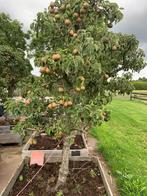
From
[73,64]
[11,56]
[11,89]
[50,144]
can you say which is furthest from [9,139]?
[73,64]

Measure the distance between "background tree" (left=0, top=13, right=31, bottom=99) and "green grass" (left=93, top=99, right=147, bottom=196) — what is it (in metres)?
3.21

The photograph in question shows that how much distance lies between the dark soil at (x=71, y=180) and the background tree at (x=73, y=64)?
0.82 feet

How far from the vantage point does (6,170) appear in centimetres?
657

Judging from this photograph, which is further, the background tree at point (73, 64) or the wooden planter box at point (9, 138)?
the wooden planter box at point (9, 138)

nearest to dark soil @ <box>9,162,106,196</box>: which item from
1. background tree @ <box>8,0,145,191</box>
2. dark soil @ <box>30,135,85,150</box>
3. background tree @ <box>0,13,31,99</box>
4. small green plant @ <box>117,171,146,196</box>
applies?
background tree @ <box>8,0,145,191</box>

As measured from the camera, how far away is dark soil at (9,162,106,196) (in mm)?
4773

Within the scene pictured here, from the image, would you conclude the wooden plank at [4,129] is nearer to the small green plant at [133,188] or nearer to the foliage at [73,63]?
the foliage at [73,63]

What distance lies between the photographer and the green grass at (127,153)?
518cm

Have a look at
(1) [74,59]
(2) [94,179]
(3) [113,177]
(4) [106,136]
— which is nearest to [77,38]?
(1) [74,59]

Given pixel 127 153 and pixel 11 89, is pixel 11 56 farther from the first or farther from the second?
pixel 127 153

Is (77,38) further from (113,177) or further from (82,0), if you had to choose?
(113,177)

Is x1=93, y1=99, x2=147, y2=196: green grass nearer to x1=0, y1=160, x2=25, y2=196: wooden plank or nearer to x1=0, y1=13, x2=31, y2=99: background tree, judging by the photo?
x1=0, y1=160, x2=25, y2=196: wooden plank

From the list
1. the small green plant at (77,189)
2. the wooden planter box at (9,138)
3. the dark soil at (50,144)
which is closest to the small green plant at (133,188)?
the small green plant at (77,189)

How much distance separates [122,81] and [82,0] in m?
1.57
